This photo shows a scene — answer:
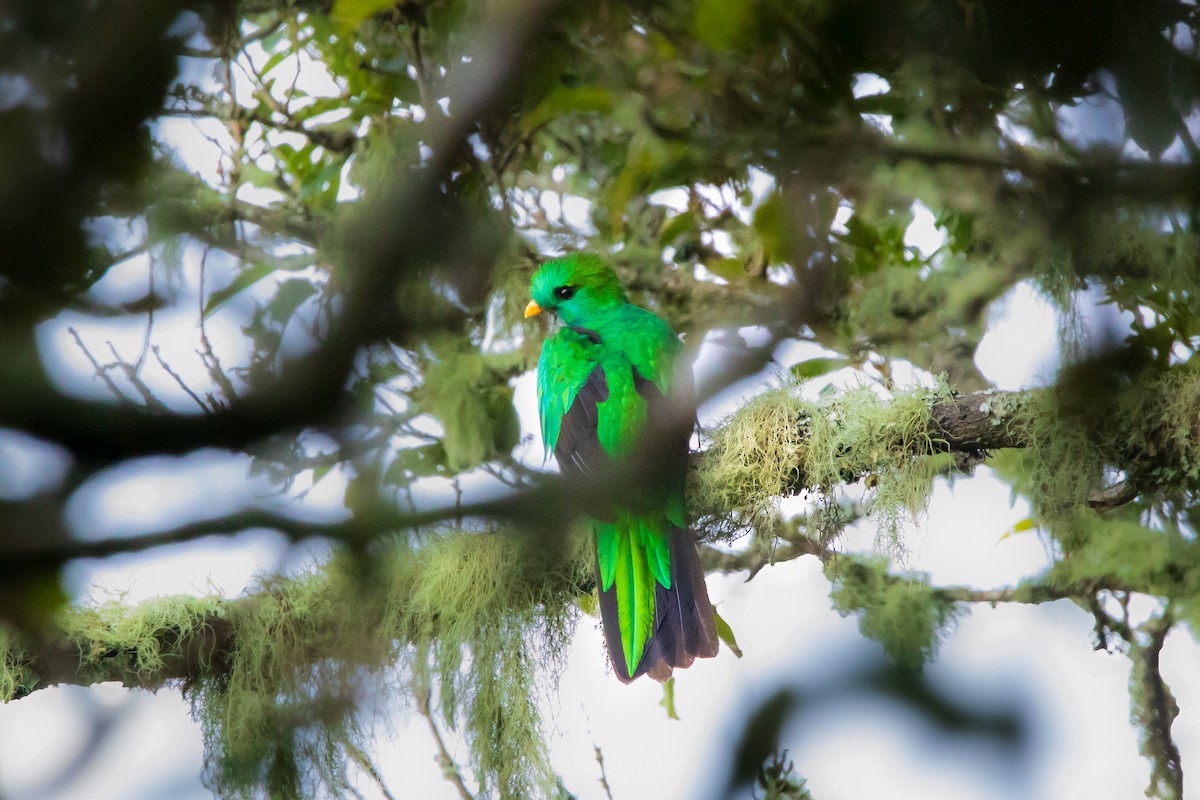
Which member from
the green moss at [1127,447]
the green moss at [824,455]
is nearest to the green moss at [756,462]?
the green moss at [824,455]

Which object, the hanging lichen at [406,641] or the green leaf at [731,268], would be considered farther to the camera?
the green leaf at [731,268]

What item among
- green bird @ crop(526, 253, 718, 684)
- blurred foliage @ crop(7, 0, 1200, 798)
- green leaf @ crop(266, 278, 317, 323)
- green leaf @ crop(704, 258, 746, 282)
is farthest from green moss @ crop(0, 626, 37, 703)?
green leaf @ crop(266, 278, 317, 323)

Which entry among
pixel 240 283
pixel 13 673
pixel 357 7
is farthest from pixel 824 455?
pixel 13 673

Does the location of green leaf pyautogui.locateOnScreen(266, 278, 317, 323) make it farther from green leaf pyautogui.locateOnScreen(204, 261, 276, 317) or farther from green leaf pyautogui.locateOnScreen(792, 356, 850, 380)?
green leaf pyautogui.locateOnScreen(792, 356, 850, 380)

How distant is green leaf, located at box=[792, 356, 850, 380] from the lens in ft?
10.1

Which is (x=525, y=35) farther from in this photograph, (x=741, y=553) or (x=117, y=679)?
(x=741, y=553)

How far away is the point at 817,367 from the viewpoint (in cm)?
314

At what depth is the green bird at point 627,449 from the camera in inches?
111

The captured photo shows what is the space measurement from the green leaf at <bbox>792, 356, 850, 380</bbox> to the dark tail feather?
64 cm

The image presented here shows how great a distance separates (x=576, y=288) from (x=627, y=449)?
3.08ft

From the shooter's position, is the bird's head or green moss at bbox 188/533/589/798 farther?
the bird's head

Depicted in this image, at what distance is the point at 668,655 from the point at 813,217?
88.2 inches

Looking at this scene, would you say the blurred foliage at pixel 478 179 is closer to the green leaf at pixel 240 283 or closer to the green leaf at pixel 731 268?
the green leaf at pixel 240 283

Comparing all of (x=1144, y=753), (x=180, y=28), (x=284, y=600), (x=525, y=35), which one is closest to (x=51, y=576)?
(x=180, y=28)
